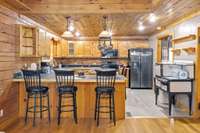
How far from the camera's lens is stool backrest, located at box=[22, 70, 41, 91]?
4613 mm

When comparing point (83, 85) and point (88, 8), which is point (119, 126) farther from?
point (88, 8)

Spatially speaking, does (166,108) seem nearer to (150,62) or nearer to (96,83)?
(96,83)

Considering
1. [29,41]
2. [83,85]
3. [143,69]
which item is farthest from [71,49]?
[83,85]

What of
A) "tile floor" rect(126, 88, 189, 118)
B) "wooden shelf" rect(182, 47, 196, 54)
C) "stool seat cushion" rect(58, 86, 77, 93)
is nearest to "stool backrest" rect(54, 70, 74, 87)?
"stool seat cushion" rect(58, 86, 77, 93)

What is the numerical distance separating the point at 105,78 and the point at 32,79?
1.53 m

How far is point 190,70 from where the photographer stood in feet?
17.7

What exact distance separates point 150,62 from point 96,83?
18.1ft

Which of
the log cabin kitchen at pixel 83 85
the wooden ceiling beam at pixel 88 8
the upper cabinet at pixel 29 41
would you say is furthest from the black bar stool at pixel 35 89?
the wooden ceiling beam at pixel 88 8

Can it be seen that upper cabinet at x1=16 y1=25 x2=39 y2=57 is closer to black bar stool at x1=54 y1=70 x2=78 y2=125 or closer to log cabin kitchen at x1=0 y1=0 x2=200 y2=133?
log cabin kitchen at x1=0 y1=0 x2=200 y2=133

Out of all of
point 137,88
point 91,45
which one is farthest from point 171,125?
point 91,45

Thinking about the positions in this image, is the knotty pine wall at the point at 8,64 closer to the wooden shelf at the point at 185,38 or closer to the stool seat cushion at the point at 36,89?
the stool seat cushion at the point at 36,89

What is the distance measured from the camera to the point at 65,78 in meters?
4.75

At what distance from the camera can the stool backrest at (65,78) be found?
15.0 ft

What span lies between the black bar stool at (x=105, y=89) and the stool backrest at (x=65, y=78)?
549 millimetres
